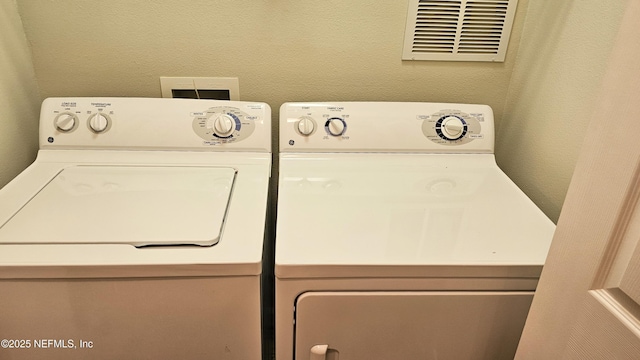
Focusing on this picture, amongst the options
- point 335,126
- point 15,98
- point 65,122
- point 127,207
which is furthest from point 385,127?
point 15,98

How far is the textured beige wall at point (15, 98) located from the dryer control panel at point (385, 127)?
0.75 meters

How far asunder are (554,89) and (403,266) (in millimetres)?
724

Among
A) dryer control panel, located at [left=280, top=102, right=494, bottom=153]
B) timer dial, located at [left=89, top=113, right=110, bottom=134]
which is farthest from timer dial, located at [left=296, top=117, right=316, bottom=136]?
timer dial, located at [left=89, top=113, right=110, bottom=134]

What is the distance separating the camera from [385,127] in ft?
4.22

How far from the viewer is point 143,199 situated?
1.00 meters

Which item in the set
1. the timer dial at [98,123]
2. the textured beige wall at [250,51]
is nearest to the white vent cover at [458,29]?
the textured beige wall at [250,51]

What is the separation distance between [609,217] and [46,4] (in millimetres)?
1444

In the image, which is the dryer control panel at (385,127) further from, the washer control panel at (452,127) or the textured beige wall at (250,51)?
the textured beige wall at (250,51)

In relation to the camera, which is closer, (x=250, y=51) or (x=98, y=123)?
(x=98, y=123)

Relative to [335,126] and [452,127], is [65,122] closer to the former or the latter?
[335,126]

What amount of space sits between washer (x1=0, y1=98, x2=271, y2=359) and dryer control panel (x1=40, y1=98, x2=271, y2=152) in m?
0.14

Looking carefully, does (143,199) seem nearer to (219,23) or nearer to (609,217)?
(219,23)

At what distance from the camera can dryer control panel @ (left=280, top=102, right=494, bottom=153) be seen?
4.16ft

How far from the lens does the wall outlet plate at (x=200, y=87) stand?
1359 mm
